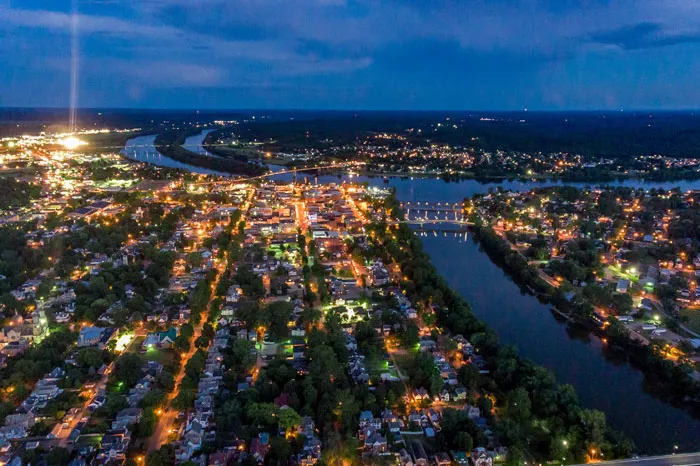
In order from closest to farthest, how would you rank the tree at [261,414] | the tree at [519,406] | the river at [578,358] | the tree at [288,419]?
the tree at [288,419] < the tree at [261,414] < the tree at [519,406] < the river at [578,358]

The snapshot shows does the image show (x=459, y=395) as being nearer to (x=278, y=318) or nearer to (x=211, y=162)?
(x=278, y=318)

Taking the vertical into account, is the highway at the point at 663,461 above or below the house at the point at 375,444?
above

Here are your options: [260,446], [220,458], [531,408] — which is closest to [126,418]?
[220,458]

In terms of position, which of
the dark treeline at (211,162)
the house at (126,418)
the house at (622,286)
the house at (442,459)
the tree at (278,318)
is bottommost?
the house at (126,418)

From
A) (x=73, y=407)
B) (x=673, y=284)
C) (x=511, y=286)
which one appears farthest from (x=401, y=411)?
(x=673, y=284)

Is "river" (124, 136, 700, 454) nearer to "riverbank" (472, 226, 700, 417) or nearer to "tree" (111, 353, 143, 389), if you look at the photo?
"riverbank" (472, 226, 700, 417)

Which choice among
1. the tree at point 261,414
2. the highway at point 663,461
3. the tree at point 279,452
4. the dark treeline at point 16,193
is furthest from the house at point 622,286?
the dark treeline at point 16,193

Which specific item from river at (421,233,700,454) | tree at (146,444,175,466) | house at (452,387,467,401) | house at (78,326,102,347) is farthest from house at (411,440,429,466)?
house at (78,326,102,347)

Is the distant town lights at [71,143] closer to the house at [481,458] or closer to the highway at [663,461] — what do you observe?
the house at [481,458]
